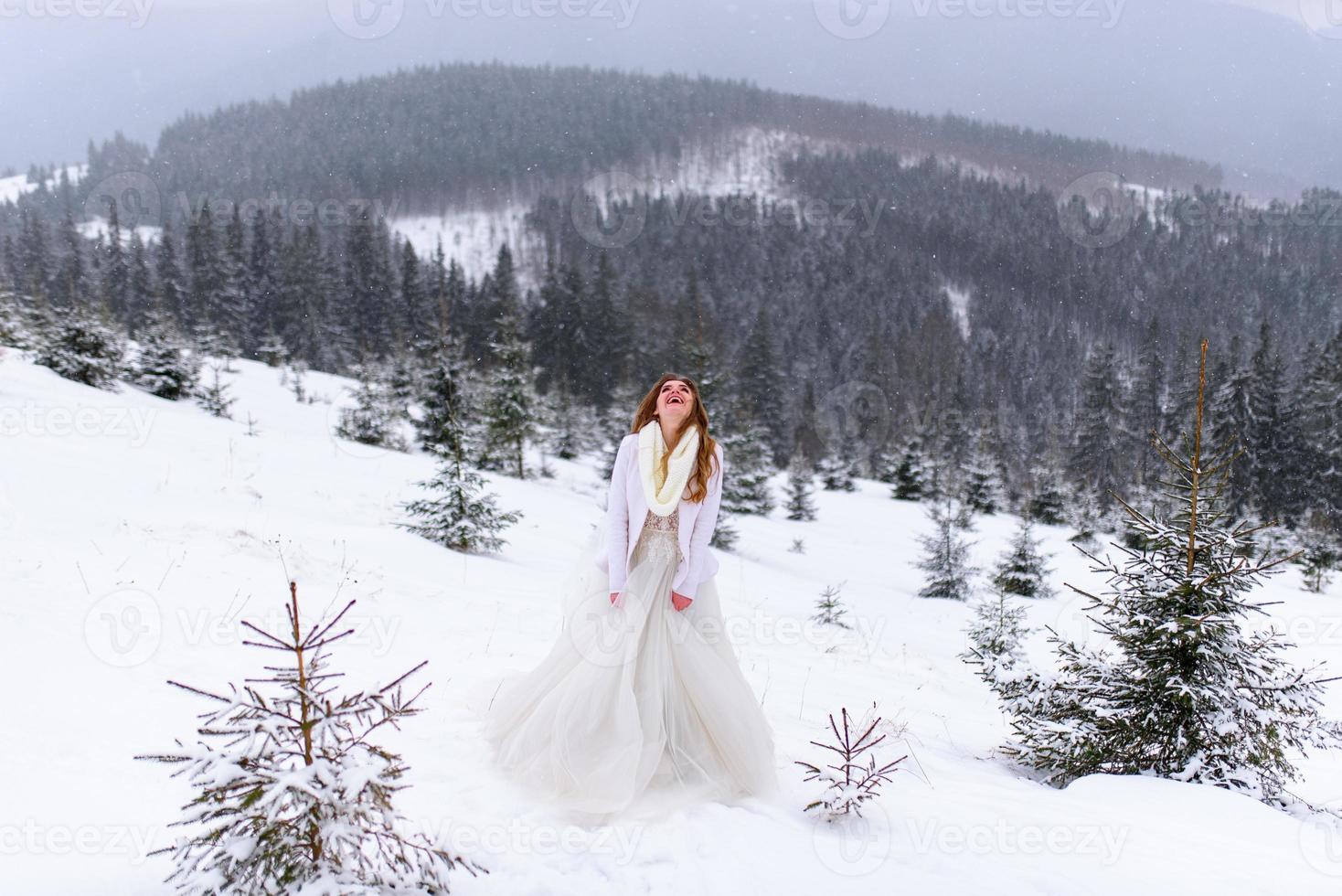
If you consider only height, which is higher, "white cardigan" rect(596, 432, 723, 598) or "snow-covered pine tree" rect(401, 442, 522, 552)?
"white cardigan" rect(596, 432, 723, 598)

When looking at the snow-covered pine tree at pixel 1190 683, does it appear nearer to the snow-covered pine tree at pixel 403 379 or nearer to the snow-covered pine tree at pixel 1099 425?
the snow-covered pine tree at pixel 403 379

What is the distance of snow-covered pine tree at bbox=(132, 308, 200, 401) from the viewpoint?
19.5 metres

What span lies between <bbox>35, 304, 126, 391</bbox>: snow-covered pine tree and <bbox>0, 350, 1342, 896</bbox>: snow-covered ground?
7559mm

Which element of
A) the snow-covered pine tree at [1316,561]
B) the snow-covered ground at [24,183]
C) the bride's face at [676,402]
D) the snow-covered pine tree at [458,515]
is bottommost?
the snow-covered ground at [24,183]

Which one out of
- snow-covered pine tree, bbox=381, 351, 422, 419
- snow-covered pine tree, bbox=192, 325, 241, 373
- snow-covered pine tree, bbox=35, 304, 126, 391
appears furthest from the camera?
snow-covered pine tree, bbox=381, 351, 422, 419

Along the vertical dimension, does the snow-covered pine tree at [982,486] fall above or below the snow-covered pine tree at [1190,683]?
below

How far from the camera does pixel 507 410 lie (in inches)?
835

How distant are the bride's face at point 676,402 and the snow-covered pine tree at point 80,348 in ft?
61.4

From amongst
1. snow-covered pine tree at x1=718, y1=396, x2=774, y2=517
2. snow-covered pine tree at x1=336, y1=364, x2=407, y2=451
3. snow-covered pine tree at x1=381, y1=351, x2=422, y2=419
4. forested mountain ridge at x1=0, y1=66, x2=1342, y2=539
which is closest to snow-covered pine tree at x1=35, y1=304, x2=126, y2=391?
forested mountain ridge at x1=0, y1=66, x2=1342, y2=539

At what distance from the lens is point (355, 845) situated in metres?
1.91

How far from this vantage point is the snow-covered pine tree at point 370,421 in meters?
21.0

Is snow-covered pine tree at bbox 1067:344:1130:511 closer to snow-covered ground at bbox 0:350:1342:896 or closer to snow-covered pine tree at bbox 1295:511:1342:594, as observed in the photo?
snow-covered pine tree at bbox 1295:511:1342:594

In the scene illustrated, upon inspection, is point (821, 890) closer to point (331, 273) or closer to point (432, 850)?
point (432, 850)

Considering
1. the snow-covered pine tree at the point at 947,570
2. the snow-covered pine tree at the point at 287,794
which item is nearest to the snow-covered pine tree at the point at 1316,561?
the snow-covered pine tree at the point at 947,570
